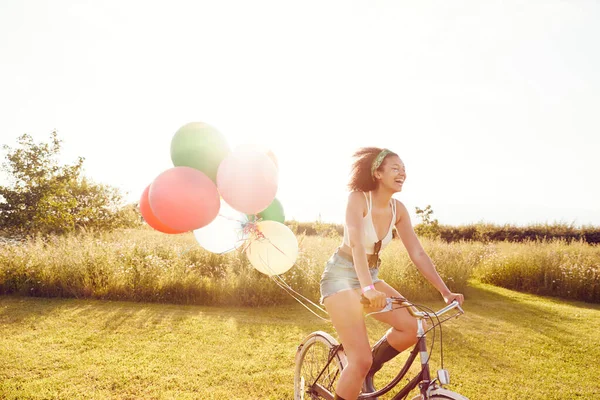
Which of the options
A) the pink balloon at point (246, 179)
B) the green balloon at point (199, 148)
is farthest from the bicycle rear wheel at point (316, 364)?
the green balloon at point (199, 148)

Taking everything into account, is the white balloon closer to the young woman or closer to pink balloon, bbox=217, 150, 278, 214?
pink balloon, bbox=217, 150, 278, 214

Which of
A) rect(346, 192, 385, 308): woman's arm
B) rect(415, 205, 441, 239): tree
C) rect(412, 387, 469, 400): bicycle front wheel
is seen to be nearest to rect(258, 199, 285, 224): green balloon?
rect(346, 192, 385, 308): woman's arm

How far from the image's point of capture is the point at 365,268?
233cm

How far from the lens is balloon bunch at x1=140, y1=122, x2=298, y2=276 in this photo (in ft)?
9.69

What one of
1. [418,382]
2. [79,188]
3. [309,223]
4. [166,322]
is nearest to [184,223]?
[418,382]

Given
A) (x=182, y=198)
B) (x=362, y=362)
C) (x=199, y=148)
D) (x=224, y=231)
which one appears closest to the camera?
(x=362, y=362)

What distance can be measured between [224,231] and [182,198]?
76 cm

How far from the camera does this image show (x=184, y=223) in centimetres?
300

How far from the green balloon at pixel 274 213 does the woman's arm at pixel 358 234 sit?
1307 mm

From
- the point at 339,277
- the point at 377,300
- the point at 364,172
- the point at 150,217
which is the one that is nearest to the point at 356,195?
the point at 364,172

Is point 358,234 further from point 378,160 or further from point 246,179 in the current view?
point 246,179

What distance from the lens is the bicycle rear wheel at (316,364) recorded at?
2930 mm

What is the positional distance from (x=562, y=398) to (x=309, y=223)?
17.9 metres

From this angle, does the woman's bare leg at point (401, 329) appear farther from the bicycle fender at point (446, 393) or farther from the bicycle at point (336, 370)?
the bicycle fender at point (446, 393)
